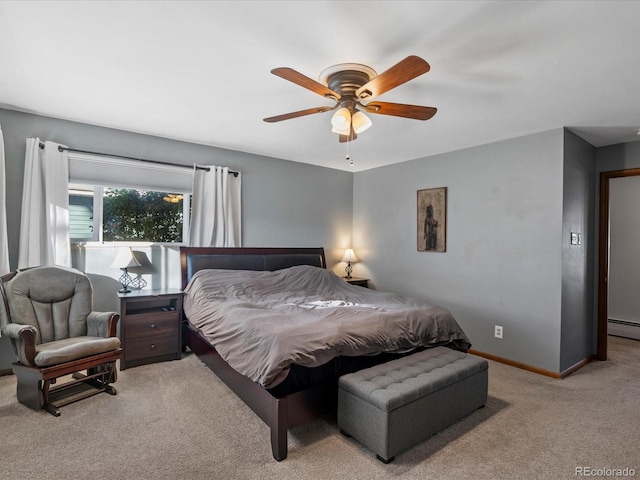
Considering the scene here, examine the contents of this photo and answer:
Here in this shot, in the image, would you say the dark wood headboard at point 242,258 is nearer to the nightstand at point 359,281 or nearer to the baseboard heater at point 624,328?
the nightstand at point 359,281

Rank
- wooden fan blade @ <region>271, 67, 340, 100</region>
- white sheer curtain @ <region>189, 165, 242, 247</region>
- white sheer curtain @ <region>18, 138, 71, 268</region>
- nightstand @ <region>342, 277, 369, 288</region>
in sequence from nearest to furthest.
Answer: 1. wooden fan blade @ <region>271, 67, 340, 100</region>
2. white sheer curtain @ <region>18, 138, 71, 268</region>
3. white sheer curtain @ <region>189, 165, 242, 247</region>
4. nightstand @ <region>342, 277, 369, 288</region>

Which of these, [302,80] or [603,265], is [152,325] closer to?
[302,80]

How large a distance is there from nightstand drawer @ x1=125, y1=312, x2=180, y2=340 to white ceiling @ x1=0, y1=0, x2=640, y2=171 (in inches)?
75.8

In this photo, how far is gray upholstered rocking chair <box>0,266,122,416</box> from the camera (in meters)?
2.45

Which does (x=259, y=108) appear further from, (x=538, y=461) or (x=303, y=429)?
(x=538, y=461)

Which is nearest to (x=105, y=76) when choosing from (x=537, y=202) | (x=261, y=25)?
(x=261, y=25)

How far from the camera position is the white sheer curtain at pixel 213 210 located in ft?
13.4

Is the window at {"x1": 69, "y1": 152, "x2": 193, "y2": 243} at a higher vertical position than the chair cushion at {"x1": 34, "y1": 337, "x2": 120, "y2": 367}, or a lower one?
higher

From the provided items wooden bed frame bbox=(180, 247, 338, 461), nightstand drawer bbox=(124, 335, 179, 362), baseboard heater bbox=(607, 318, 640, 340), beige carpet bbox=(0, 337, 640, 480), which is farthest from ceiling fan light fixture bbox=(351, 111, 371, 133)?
baseboard heater bbox=(607, 318, 640, 340)

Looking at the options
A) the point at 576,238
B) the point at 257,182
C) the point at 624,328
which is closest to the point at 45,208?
the point at 257,182

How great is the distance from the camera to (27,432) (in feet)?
7.22

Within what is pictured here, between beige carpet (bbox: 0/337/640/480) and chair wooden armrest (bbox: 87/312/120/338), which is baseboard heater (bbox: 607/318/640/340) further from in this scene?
chair wooden armrest (bbox: 87/312/120/338)

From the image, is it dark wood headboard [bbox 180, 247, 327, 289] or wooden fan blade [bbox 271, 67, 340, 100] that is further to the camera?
dark wood headboard [bbox 180, 247, 327, 289]

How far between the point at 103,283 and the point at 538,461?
3930 mm
